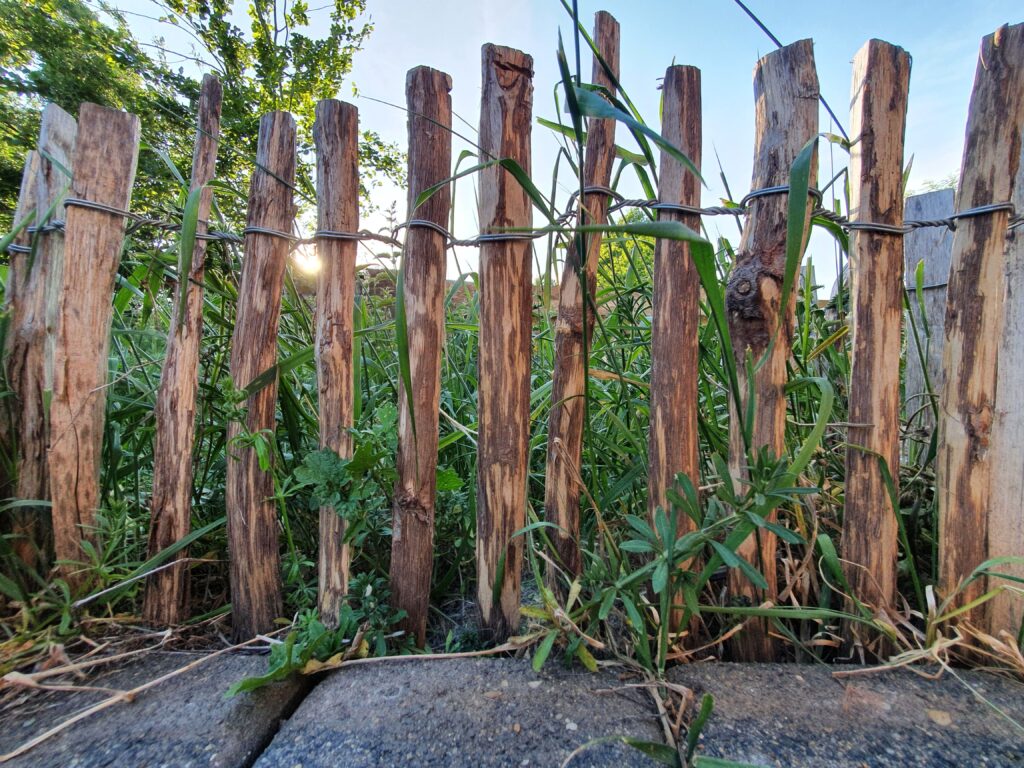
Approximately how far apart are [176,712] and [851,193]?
176 centimetres

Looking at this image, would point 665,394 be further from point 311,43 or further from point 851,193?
point 311,43

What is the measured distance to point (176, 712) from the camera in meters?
0.93

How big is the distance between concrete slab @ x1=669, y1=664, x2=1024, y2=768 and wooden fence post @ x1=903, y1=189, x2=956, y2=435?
102cm

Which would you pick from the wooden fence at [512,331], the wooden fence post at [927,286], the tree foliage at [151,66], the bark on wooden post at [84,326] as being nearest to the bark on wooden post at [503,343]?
the wooden fence at [512,331]

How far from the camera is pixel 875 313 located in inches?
43.4

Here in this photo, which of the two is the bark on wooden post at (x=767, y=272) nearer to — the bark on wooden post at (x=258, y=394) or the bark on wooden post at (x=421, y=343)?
the bark on wooden post at (x=421, y=343)

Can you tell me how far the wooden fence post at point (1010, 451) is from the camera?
3.60ft

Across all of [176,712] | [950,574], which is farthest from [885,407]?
[176,712]

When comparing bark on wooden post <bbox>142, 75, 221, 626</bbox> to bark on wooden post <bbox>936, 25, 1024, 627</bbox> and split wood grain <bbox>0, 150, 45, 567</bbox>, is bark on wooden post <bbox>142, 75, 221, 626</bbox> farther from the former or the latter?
bark on wooden post <bbox>936, 25, 1024, 627</bbox>

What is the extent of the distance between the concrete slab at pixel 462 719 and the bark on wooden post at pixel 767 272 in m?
0.38

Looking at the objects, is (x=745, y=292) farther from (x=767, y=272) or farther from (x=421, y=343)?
(x=421, y=343)

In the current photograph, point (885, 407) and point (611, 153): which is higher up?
point (611, 153)

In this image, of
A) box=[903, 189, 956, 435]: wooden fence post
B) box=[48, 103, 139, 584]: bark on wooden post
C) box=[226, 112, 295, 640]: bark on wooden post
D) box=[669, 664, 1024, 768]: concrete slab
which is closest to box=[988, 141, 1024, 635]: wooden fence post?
box=[669, 664, 1024, 768]: concrete slab

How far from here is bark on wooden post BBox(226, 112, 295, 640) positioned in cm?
120
